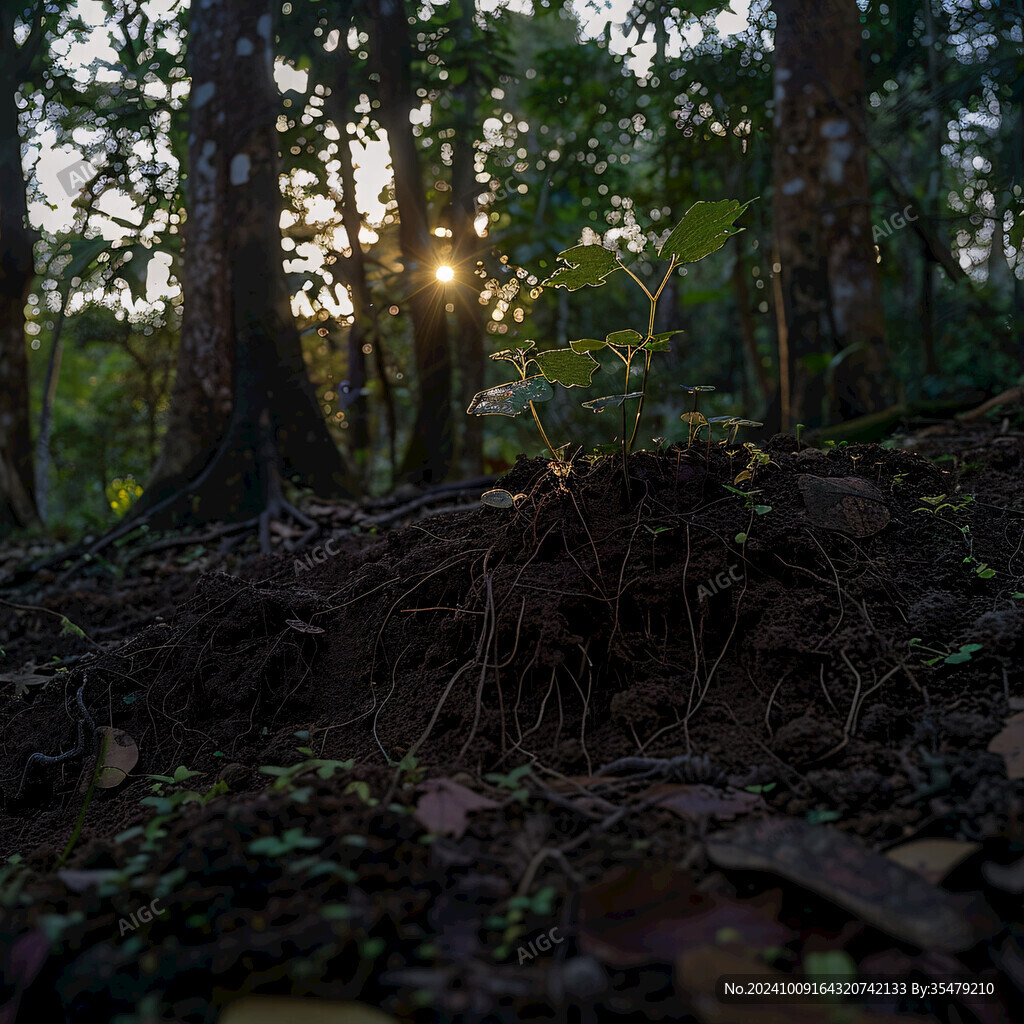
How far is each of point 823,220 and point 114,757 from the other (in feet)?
17.0

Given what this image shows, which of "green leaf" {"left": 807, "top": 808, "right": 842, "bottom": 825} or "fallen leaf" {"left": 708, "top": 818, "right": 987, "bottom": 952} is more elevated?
"fallen leaf" {"left": 708, "top": 818, "right": 987, "bottom": 952}

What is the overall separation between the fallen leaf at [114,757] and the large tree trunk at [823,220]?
169 inches

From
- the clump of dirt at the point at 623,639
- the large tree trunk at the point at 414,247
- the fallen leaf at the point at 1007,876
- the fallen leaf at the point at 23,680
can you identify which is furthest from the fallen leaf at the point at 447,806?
the large tree trunk at the point at 414,247

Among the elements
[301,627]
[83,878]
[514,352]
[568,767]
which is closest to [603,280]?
[514,352]

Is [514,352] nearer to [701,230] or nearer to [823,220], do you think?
[701,230]

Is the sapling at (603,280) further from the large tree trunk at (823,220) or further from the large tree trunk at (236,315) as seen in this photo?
the large tree trunk at (236,315)

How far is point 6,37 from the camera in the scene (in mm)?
8656

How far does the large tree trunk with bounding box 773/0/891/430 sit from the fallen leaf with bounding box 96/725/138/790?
14.1 ft

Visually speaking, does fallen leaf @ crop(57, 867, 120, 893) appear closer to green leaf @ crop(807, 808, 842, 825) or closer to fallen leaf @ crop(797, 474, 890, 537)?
green leaf @ crop(807, 808, 842, 825)

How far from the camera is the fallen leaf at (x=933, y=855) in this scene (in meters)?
1.07

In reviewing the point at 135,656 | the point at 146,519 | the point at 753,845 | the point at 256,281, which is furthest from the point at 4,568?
the point at 753,845

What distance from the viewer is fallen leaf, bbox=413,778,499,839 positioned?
49.1 inches

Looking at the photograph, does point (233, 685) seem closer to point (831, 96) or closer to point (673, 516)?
point (673, 516)

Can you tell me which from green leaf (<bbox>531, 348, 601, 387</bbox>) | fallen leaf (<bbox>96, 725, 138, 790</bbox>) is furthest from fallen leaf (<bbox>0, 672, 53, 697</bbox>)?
green leaf (<bbox>531, 348, 601, 387</bbox>)
